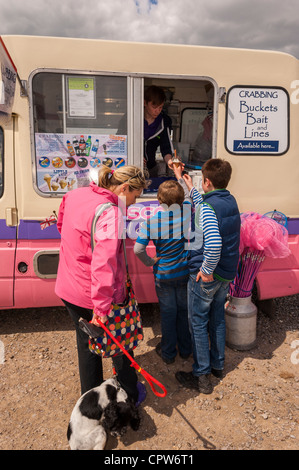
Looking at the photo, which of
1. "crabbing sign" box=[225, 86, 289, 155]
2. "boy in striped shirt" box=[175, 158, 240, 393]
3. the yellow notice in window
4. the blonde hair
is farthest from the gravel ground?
the yellow notice in window

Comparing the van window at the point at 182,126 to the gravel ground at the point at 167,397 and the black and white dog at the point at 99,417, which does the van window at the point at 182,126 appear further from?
the black and white dog at the point at 99,417

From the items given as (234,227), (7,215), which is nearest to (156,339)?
(234,227)

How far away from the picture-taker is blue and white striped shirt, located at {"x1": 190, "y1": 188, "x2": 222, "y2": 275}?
2605 mm

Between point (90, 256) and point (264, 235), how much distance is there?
1.75 metres

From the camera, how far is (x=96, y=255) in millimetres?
2018

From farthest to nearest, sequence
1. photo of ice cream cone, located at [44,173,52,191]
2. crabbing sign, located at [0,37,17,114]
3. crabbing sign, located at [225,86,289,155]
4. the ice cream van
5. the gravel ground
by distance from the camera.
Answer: crabbing sign, located at [225,86,289,155] → photo of ice cream cone, located at [44,173,52,191] → the ice cream van → crabbing sign, located at [0,37,17,114] → the gravel ground

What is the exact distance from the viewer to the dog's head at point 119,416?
2316mm

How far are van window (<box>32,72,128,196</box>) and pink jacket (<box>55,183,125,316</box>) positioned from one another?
1003 mm

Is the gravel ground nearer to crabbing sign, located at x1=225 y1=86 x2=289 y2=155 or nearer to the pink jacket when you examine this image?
the pink jacket

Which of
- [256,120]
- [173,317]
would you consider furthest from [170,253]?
[256,120]

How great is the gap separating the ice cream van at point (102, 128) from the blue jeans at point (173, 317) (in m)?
0.54

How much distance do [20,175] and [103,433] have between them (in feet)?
7.55

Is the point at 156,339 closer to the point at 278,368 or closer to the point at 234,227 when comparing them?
the point at 278,368

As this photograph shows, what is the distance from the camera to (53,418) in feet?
8.81
